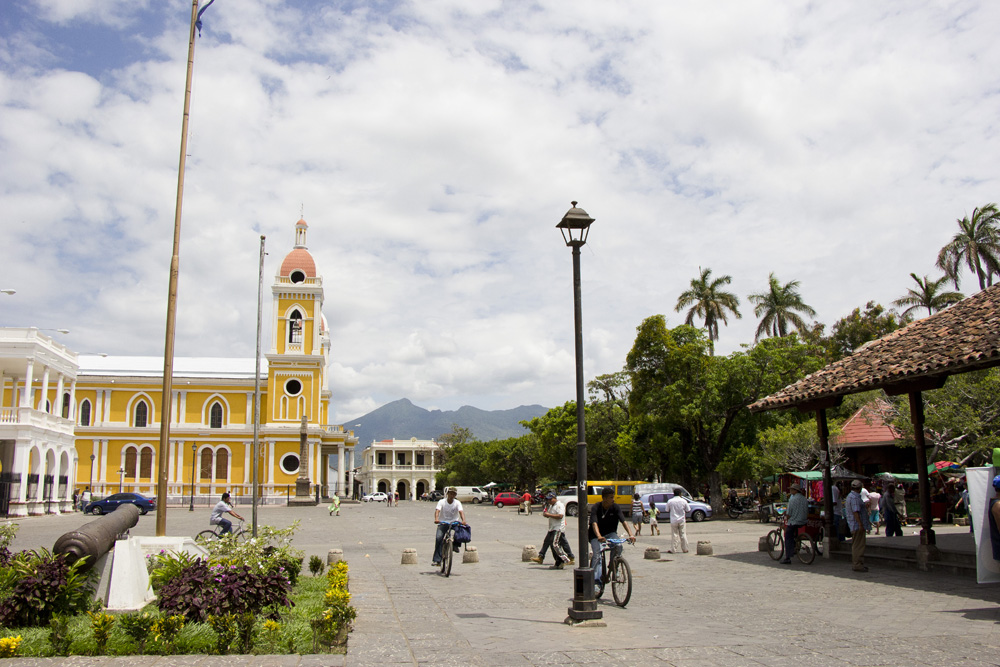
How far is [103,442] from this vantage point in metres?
61.6

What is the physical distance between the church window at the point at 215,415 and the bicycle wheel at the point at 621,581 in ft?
193

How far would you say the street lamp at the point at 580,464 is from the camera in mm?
9008

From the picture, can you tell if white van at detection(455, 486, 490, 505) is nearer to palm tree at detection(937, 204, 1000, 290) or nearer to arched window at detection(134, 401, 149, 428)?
arched window at detection(134, 401, 149, 428)

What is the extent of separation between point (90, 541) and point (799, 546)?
12483 millimetres

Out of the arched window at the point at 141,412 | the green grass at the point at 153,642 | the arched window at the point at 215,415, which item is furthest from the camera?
the arched window at the point at 215,415

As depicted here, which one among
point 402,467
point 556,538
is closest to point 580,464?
point 556,538

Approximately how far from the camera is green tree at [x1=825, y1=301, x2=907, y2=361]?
4153cm

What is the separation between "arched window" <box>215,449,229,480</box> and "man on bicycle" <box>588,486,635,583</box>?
5665 centimetres

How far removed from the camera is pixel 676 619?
30.6 ft

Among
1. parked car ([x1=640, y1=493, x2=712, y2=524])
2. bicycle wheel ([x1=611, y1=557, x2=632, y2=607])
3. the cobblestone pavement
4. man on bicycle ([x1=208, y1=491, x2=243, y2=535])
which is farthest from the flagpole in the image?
parked car ([x1=640, y1=493, x2=712, y2=524])

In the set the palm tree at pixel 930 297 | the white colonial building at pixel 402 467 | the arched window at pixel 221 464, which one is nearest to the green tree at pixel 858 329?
the palm tree at pixel 930 297

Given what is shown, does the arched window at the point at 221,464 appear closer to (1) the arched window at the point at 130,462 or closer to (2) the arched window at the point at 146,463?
(2) the arched window at the point at 146,463

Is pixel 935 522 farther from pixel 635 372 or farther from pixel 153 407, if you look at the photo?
pixel 153 407

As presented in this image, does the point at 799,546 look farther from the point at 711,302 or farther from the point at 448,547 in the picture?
the point at 711,302
